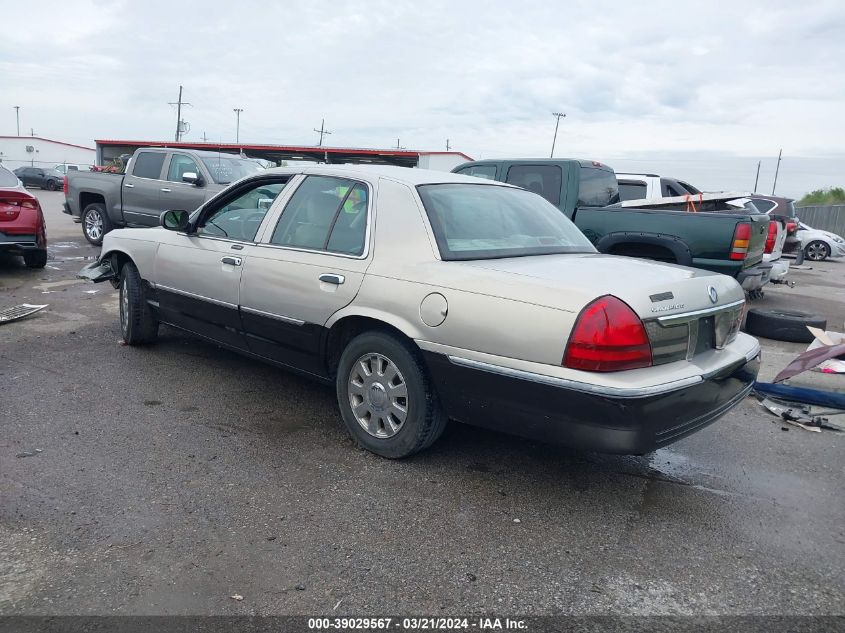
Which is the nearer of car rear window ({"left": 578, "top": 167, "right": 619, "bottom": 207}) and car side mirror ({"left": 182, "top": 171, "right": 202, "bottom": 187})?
car rear window ({"left": 578, "top": 167, "right": 619, "bottom": 207})

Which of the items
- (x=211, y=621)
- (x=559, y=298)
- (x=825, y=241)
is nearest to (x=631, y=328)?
(x=559, y=298)

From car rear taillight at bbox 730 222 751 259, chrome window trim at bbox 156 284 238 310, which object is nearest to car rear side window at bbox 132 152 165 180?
chrome window trim at bbox 156 284 238 310

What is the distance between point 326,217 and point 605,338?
80.6 inches

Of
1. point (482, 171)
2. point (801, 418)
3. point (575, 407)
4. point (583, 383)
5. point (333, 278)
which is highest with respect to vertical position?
point (482, 171)

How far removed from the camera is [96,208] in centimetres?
1303

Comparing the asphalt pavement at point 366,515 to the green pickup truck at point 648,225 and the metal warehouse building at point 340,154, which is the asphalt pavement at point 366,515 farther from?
the metal warehouse building at point 340,154

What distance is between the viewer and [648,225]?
756 cm

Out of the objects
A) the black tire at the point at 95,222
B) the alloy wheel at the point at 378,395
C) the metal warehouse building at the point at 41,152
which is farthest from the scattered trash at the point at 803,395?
the metal warehouse building at the point at 41,152

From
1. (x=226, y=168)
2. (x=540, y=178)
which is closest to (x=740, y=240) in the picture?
(x=540, y=178)

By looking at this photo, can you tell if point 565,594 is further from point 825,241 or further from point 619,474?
point 825,241

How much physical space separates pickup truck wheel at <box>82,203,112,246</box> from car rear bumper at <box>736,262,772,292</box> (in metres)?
10.8

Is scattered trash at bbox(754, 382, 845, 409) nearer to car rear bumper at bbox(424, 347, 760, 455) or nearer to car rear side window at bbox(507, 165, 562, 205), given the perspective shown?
car rear bumper at bbox(424, 347, 760, 455)

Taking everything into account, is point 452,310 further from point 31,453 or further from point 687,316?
point 31,453

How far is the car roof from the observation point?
4207 mm
